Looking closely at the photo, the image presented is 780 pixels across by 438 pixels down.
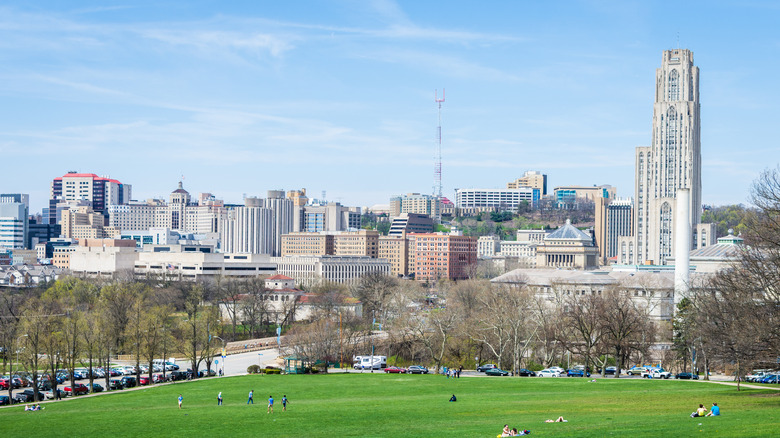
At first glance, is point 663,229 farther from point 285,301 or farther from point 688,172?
point 285,301

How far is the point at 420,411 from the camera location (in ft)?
178

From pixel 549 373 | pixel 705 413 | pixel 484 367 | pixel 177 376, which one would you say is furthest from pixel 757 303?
pixel 177 376

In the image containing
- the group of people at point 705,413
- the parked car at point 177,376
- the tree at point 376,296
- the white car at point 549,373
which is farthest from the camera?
the tree at point 376,296

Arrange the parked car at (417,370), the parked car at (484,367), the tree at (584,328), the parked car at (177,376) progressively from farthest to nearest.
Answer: the parked car at (417,370), the parked car at (484,367), the parked car at (177,376), the tree at (584,328)

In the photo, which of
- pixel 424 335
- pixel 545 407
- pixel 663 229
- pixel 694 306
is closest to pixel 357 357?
pixel 424 335

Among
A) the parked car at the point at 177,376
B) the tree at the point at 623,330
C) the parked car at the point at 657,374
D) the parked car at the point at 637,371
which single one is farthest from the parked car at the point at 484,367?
the parked car at the point at 177,376

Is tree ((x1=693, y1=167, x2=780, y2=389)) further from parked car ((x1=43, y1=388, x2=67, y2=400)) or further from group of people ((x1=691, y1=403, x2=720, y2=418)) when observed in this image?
parked car ((x1=43, y1=388, x2=67, y2=400))

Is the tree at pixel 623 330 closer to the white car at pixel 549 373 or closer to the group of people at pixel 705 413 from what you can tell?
the white car at pixel 549 373

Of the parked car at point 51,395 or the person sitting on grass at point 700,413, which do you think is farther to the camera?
the parked car at point 51,395

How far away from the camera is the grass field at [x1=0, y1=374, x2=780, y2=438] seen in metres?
43.9

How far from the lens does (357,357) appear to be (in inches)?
3880

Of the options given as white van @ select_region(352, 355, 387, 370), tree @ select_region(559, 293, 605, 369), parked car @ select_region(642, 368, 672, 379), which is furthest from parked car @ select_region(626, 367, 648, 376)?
white van @ select_region(352, 355, 387, 370)

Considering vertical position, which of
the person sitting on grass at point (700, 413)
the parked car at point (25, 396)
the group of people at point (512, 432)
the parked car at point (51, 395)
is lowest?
the parked car at point (51, 395)

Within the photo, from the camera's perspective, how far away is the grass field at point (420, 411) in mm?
43906
